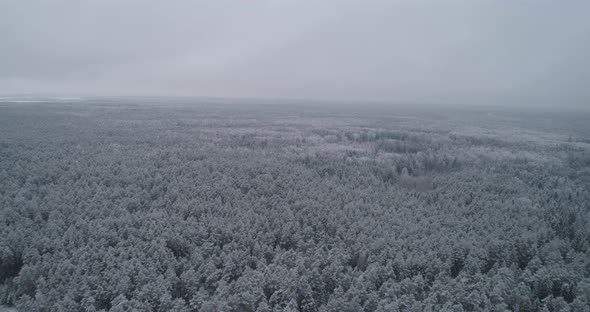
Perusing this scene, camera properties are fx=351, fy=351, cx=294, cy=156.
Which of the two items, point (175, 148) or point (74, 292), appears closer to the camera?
point (74, 292)

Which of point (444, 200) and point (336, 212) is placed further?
point (444, 200)

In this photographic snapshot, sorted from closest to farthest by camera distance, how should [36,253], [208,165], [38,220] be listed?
[36,253] → [38,220] → [208,165]

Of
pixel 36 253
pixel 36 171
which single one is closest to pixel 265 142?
pixel 36 171

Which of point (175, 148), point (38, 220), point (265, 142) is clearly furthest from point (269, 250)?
point (265, 142)

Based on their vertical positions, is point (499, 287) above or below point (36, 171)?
below

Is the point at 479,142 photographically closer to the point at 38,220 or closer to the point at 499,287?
the point at 499,287

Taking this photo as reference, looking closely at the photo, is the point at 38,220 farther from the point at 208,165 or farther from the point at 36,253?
the point at 208,165

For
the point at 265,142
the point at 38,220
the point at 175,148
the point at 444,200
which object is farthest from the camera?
the point at 265,142
